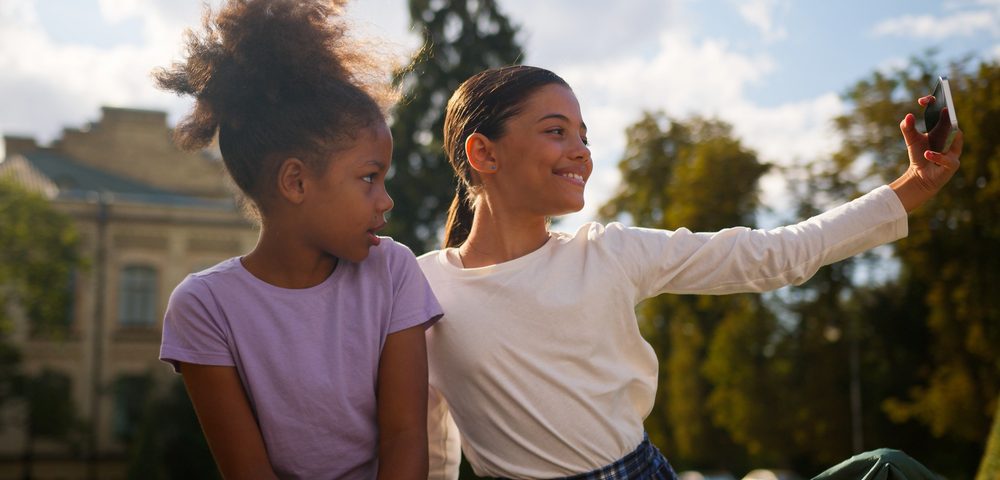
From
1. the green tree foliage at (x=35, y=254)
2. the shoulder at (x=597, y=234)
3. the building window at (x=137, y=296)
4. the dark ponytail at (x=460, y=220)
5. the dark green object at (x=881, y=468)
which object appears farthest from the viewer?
the building window at (x=137, y=296)

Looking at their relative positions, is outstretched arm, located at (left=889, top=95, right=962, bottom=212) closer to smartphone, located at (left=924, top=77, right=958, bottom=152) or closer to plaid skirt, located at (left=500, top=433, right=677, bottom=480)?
smartphone, located at (left=924, top=77, right=958, bottom=152)

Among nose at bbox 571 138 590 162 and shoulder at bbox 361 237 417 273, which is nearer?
shoulder at bbox 361 237 417 273

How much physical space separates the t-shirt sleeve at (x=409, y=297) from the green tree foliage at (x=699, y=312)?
25.4 metres

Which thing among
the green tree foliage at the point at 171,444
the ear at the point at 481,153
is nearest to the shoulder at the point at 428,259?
the ear at the point at 481,153

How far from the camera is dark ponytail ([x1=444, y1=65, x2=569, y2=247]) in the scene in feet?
11.1

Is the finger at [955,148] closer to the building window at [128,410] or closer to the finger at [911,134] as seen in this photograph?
the finger at [911,134]

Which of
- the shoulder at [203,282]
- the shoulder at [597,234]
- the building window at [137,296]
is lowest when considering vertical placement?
the shoulder at [203,282]

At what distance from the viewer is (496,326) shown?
3164 mm

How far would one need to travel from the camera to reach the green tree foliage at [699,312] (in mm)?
28703

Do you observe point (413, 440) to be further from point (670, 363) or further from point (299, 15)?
point (670, 363)

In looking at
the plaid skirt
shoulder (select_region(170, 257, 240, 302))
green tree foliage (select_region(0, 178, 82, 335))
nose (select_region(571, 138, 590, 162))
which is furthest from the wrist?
green tree foliage (select_region(0, 178, 82, 335))

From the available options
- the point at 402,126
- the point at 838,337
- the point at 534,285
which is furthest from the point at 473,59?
the point at 534,285

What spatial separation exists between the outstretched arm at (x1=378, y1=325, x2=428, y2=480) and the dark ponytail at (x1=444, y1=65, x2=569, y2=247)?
83 cm

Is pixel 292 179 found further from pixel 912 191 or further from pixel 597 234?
pixel 912 191
